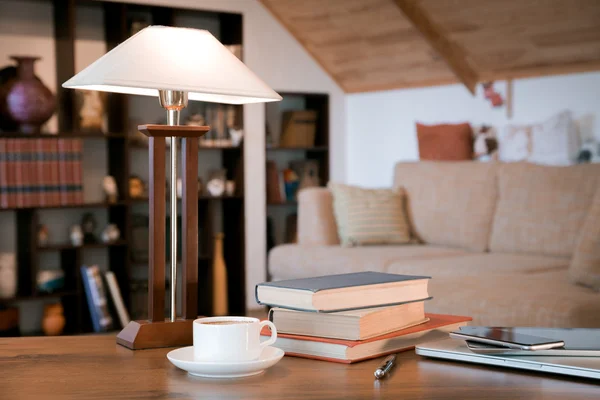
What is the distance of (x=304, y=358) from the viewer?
1.41 metres

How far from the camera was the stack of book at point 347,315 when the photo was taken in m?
1.37

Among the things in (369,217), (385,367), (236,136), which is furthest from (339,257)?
(385,367)

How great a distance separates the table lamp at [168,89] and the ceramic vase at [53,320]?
3.42 metres

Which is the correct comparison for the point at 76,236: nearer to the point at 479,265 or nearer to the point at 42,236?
the point at 42,236

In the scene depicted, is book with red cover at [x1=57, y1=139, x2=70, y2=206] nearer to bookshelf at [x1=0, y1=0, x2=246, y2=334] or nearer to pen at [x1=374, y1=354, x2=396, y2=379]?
bookshelf at [x1=0, y1=0, x2=246, y2=334]

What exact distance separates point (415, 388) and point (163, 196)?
0.63 meters

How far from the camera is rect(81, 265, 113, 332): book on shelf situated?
4875 mm

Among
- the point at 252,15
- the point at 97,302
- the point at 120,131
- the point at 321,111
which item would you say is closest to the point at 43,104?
the point at 120,131

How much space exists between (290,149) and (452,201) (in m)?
1.69

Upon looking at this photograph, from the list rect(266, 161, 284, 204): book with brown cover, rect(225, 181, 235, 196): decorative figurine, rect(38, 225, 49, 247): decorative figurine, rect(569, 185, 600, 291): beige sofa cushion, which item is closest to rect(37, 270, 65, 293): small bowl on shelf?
rect(38, 225, 49, 247): decorative figurine

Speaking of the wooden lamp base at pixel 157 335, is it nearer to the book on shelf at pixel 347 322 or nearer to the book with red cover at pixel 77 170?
the book on shelf at pixel 347 322

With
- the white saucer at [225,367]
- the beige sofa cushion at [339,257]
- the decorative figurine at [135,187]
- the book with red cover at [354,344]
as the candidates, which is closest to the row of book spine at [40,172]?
the decorative figurine at [135,187]

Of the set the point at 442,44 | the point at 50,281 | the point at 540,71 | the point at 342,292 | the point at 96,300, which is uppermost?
the point at 442,44

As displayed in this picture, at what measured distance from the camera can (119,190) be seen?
5219 mm
